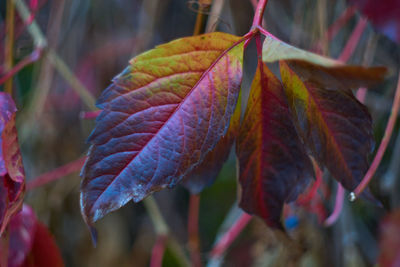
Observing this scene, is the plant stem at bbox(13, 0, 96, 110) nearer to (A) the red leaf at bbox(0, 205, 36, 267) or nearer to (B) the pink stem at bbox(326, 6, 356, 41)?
(A) the red leaf at bbox(0, 205, 36, 267)

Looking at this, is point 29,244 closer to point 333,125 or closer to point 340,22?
point 333,125

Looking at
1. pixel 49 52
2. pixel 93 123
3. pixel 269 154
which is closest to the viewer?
pixel 269 154

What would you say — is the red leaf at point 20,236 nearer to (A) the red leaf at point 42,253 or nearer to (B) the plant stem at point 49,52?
(A) the red leaf at point 42,253

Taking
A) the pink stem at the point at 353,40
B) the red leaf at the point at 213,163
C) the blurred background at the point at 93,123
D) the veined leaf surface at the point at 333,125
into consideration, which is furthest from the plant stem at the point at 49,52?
the pink stem at the point at 353,40

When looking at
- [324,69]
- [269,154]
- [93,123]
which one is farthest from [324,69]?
[93,123]

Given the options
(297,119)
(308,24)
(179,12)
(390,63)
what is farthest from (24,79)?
(297,119)

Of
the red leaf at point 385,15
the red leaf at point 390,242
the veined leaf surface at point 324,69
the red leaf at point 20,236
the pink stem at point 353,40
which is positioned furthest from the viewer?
the pink stem at point 353,40
